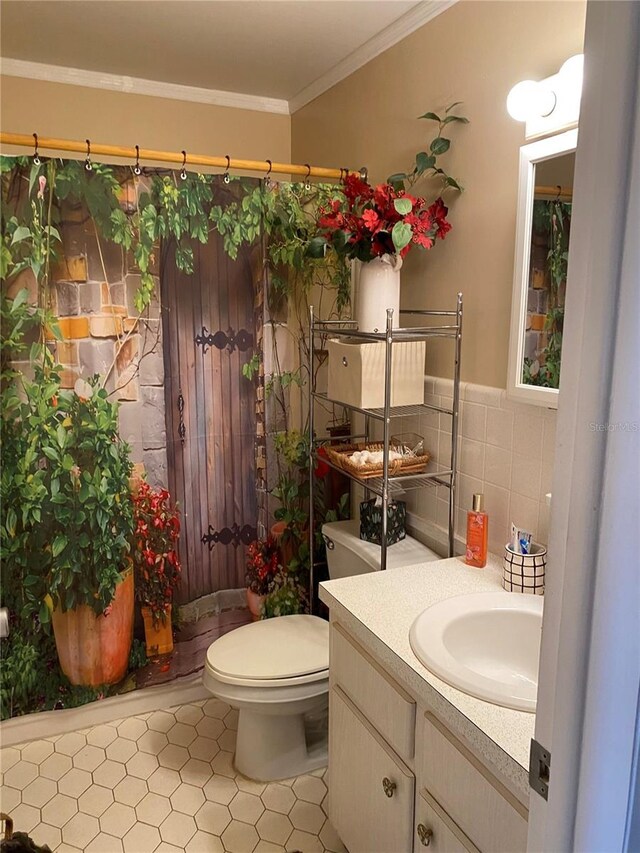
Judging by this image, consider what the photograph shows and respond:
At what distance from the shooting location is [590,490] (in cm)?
59

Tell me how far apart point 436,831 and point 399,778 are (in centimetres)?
14

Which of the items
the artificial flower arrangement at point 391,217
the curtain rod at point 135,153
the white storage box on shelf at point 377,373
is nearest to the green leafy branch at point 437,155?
the artificial flower arrangement at point 391,217

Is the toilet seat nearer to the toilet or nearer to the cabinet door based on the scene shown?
the toilet

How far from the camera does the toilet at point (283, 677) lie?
188 centimetres

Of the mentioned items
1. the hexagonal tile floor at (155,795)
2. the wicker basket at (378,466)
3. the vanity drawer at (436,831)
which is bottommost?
the hexagonal tile floor at (155,795)

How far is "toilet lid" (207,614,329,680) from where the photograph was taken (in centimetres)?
190

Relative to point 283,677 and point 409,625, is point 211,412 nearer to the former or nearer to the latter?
point 283,677

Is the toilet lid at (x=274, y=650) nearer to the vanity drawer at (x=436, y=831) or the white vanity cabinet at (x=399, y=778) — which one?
the white vanity cabinet at (x=399, y=778)

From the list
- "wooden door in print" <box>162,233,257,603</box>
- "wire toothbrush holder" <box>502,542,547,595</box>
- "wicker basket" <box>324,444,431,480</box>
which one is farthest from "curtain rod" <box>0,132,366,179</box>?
"wire toothbrush holder" <box>502,542,547,595</box>

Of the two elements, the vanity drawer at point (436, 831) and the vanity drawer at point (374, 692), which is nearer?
the vanity drawer at point (436, 831)

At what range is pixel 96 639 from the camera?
2.19 metres

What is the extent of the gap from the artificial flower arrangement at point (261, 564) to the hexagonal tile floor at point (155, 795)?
49cm

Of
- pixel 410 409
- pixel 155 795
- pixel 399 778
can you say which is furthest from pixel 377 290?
pixel 155 795

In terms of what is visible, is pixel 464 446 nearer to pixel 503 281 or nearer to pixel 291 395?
pixel 503 281
